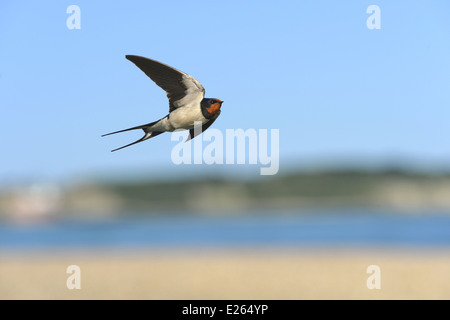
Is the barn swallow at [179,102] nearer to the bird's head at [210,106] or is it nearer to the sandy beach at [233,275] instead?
the bird's head at [210,106]

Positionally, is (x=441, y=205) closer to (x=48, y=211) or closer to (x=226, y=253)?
(x=48, y=211)

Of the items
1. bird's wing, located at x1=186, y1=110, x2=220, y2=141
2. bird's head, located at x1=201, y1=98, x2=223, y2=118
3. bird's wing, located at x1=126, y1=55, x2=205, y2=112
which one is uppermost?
bird's wing, located at x1=126, y1=55, x2=205, y2=112

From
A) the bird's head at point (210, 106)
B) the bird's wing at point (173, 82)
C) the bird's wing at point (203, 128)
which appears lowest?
the bird's wing at point (203, 128)

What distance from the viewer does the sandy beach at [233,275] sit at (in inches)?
984

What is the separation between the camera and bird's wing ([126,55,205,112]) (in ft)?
6.35

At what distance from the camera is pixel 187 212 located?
443 ft

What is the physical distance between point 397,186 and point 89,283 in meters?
25.7

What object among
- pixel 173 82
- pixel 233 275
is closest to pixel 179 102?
pixel 173 82

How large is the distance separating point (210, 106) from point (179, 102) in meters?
0.12

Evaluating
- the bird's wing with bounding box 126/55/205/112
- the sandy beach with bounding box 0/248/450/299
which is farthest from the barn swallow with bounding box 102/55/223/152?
the sandy beach with bounding box 0/248/450/299

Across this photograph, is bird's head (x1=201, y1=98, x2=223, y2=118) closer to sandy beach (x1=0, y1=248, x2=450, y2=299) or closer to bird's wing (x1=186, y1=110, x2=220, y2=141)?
bird's wing (x1=186, y1=110, x2=220, y2=141)

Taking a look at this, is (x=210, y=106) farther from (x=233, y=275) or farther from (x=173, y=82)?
(x=233, y=275)

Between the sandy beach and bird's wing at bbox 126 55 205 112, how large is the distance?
22.6 metres

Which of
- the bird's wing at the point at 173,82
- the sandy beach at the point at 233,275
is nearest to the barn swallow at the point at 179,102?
the bird's wing at the point at 173,82
